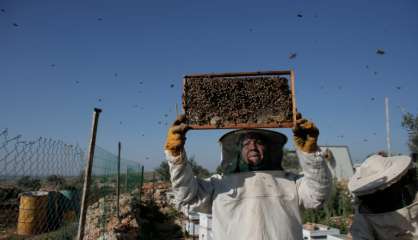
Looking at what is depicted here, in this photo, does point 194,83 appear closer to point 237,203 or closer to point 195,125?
point 195,125

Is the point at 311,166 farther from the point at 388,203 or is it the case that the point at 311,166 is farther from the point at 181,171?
the point at 181,171

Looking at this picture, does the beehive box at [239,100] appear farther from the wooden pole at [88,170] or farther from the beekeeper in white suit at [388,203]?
the wooden pole at [88,170]

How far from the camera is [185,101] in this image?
9.50 ft

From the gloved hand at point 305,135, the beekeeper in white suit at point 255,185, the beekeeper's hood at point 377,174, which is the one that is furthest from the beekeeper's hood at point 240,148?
the beekeeper's hood at point 377,174

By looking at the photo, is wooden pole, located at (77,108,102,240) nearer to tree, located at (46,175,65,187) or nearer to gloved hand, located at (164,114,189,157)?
gloved hand, located at (164,114,189,157)

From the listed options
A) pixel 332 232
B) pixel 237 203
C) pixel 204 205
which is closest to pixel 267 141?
pixel 237 203

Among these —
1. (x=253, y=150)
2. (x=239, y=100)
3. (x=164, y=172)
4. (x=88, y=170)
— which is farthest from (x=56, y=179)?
(x=164, y=172)

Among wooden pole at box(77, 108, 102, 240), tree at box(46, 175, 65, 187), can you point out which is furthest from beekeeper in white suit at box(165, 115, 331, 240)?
tree at box(46, 175, 65, 187)

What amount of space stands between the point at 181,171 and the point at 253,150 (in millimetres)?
664

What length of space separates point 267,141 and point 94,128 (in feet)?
7.87

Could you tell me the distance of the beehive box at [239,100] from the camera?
9.05 feet

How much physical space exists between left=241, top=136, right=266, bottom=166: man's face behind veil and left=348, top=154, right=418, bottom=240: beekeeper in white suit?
92 centimetres

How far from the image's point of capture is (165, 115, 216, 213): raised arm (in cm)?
244

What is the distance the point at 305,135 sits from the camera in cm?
252
